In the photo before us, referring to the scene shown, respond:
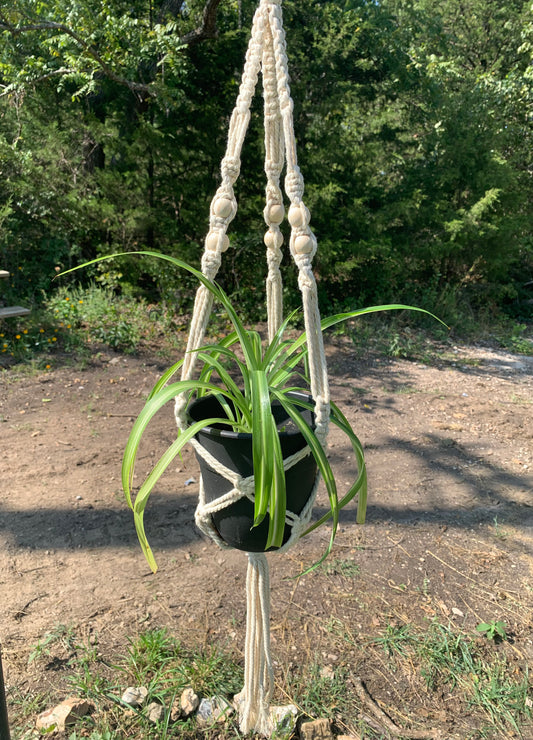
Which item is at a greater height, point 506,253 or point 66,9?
point 66,9

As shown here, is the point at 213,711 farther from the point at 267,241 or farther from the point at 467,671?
the point at 267,241

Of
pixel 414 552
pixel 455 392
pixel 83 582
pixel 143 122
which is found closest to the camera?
pixel 83 582

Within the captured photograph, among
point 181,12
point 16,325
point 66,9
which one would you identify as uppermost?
point 181,12

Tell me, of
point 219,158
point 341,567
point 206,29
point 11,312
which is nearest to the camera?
point 341,567

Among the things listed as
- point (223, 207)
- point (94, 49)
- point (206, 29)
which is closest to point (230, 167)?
point (223, 207)

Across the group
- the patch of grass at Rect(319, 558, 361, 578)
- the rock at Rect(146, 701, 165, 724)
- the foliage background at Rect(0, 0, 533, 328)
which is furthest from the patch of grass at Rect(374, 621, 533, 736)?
the foliage background at Rect(0, 0, 533, 328)

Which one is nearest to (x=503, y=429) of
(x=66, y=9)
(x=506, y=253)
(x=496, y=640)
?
(x=496, y=640)

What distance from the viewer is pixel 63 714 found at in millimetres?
1593

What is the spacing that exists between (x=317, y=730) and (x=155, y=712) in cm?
49

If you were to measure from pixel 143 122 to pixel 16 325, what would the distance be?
2.40 m

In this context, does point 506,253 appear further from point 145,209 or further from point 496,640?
point 496,640

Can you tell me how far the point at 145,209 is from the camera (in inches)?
222

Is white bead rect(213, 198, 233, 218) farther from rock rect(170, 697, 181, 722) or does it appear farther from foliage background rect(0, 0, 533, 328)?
foliage background rect(0, 0, 533, 328)

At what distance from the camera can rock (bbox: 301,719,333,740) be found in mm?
1573
